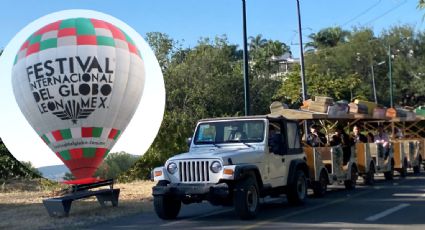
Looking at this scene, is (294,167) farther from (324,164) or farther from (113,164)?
(113,164)

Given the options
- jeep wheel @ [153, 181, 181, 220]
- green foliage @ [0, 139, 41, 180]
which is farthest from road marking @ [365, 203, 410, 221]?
green foliage @ [0, 139, 41, 180]

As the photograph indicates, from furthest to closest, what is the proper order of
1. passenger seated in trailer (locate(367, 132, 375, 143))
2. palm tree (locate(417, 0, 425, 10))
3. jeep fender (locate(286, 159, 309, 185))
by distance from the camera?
passenger seated in trailer (locate(367, 132, 375, 143)) < jeep fender (locate(286, 159, 309, 185)) < palm tree (locate(417, 0, 425, 10))

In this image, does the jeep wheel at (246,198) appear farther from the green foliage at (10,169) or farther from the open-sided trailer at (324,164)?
the green foliage at (10,169)

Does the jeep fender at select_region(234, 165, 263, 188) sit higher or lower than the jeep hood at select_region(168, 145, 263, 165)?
lower

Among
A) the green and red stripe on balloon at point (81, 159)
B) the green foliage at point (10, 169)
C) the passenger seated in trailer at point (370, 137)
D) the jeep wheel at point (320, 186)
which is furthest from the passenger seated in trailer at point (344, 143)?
the green foliage at point (10, 169)

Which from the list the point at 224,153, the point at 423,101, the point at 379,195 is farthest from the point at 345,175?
the point at 423,101

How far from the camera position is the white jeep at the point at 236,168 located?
12.1 meters

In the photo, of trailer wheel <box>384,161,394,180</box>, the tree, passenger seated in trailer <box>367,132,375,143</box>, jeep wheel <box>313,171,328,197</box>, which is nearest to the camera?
jeep wheel <box>313,171,328,197</box>

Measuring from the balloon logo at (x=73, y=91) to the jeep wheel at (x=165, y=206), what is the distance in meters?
5.33

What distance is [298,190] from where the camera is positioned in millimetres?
14867

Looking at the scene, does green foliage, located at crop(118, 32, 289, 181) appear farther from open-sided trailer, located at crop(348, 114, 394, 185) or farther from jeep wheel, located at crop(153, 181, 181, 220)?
jeep wheel, located at crop(153, 181, 181, 220)

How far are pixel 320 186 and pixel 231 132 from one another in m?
4.27

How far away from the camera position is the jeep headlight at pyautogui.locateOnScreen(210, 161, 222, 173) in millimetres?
12102

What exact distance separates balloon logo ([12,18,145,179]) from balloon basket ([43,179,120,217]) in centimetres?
153
